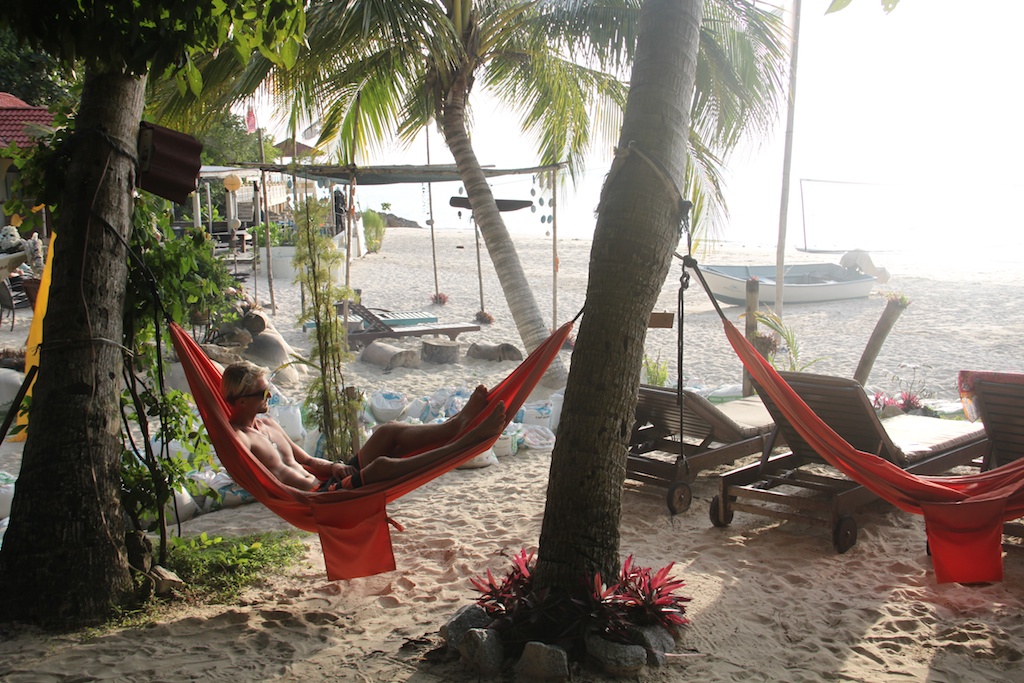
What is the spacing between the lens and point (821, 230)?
137 feet

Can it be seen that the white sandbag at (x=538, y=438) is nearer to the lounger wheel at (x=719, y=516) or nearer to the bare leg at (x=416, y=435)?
the lounger wheel at (x=719, y=516)

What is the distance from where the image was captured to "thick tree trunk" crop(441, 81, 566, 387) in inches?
256

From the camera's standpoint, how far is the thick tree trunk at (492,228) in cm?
650

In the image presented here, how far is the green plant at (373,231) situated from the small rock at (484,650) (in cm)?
1799

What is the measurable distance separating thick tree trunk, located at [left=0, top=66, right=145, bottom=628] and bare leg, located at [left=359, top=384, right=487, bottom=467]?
3.09ft


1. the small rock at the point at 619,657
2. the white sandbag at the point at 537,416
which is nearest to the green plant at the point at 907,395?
the white sandbag at the point at 537,416

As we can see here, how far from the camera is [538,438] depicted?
531 centimetres

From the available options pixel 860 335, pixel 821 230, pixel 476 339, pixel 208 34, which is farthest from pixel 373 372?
pixel 821 230

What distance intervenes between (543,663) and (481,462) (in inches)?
104

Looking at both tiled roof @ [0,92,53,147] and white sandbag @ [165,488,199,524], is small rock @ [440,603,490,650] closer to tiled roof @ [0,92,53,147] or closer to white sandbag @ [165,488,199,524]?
white sandbag @ [165,488,199,524]

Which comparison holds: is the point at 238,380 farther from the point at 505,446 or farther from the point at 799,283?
the point at 799,283

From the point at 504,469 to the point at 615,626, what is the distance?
2.46 metres

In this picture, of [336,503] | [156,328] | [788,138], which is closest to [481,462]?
[336,503]

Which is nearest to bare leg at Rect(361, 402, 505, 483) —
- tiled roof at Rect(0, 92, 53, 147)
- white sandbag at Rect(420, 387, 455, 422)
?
white sandbag at Rect(420, 387, 455, 422)
